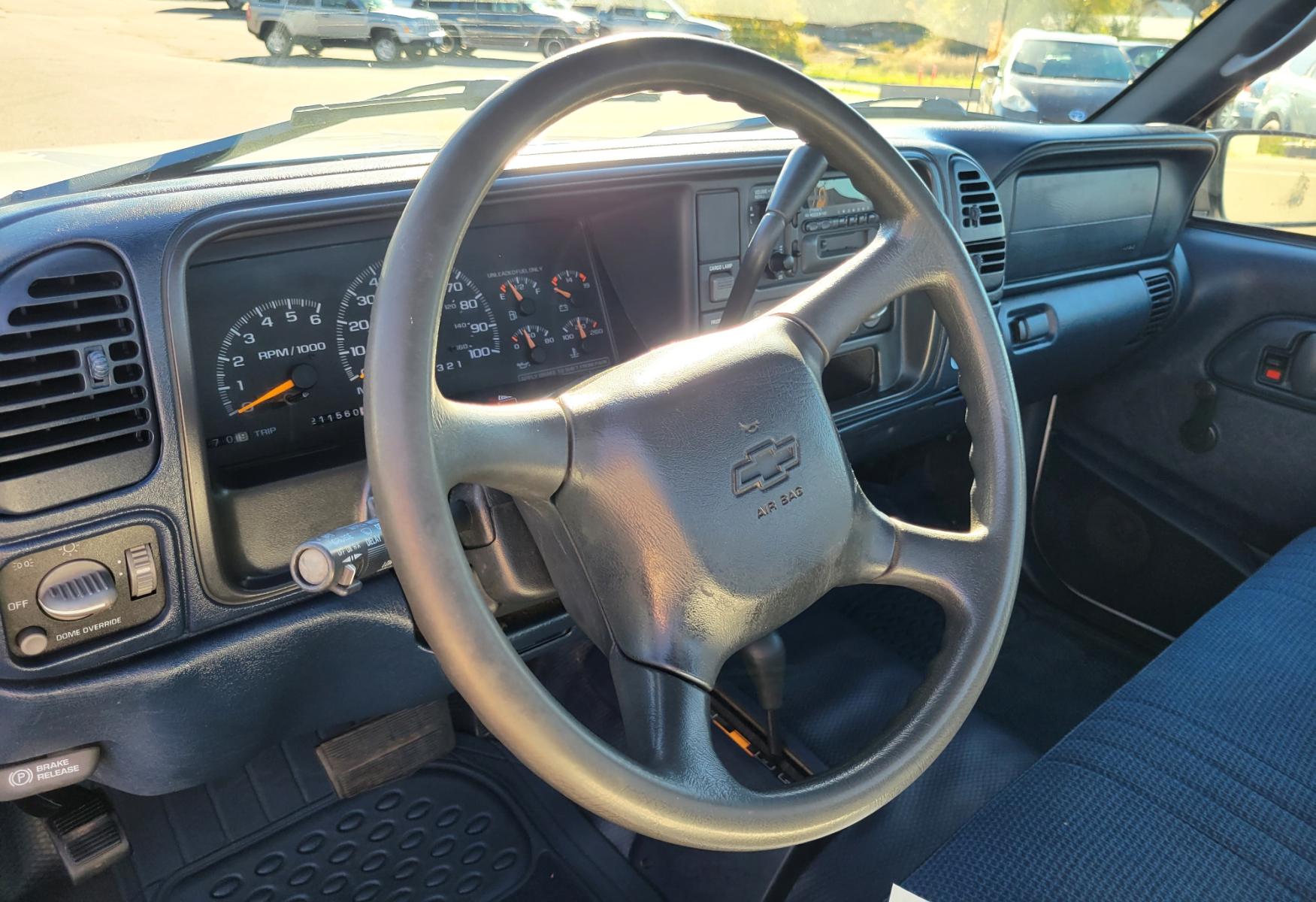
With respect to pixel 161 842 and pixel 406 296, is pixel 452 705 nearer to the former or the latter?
pixel 161 842

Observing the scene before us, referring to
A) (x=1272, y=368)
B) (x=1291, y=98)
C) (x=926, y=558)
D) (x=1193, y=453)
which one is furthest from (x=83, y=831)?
(x=1291, y=98)

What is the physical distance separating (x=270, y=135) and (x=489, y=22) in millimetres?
371

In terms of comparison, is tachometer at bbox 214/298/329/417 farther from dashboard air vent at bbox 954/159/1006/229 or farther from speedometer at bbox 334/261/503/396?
dashboard air vent at bbox 954/159/1006/229

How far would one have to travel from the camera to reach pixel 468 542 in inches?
40.4

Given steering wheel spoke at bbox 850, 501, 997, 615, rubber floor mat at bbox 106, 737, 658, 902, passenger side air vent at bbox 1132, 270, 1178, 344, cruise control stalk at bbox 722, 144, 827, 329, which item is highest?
cruise control stalk at bbox 722, 144, 827, 329

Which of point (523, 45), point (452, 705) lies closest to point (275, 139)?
point (523, 45)

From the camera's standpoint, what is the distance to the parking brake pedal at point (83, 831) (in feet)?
5.11

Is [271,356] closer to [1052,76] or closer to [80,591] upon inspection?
[80,591]

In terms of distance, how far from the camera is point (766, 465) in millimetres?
943

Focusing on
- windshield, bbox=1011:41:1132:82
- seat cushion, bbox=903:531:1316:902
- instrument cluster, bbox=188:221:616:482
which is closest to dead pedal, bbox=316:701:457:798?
instrument cluster, bbox=188:221:616:482

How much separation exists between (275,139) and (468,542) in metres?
0.75

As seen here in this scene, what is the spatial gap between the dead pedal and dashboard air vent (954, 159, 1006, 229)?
4.64ft

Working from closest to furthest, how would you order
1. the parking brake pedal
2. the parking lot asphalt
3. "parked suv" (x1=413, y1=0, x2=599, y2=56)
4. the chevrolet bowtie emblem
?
the chevrolet bowtie emblem < the parking lot asphalt < "parked suv" (x1=413, y1=0, x2=599, y2=56) < the parking brake pedal

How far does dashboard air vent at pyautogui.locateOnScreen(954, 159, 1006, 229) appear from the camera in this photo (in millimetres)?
1965
